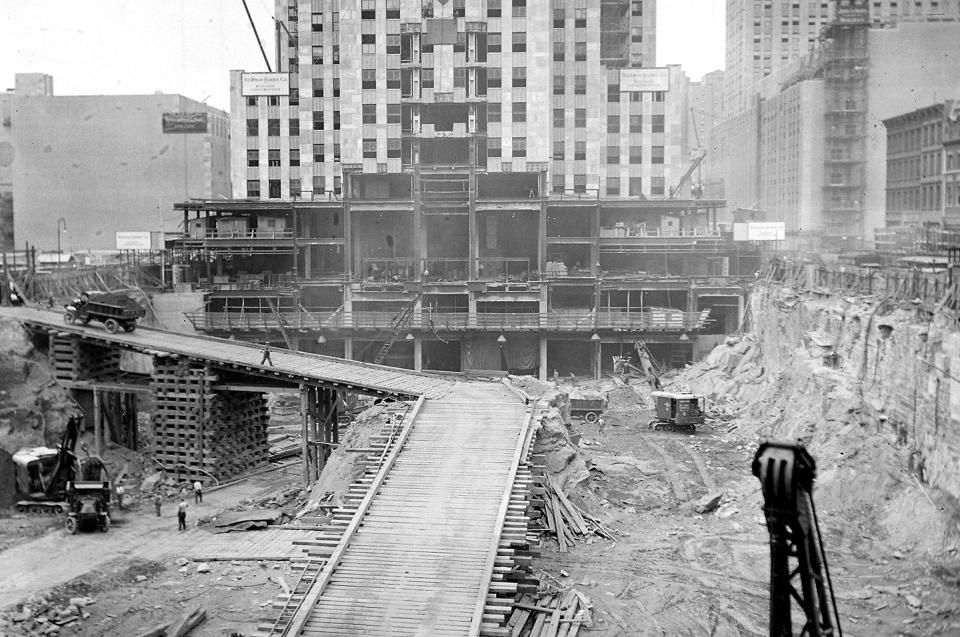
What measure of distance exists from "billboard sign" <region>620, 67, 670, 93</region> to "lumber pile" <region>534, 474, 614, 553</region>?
64.2 meters

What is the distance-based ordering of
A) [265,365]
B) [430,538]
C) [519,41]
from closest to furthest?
[430,538] → [265,365] → [519,41]

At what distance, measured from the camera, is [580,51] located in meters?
94.6

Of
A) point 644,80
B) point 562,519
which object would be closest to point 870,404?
point 562,519

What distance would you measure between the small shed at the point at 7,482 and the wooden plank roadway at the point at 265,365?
7974mm

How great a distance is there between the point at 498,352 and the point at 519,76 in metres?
26.2

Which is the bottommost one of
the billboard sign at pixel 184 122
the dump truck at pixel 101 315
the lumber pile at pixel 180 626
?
the lumber pile at pixel 180 626

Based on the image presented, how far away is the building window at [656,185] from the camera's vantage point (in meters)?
95.3

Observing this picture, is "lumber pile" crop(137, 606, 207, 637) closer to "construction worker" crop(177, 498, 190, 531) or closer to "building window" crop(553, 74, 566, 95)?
"construction worker" crop(177, 498, 190, 531)

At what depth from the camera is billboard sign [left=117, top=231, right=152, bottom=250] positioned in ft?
283

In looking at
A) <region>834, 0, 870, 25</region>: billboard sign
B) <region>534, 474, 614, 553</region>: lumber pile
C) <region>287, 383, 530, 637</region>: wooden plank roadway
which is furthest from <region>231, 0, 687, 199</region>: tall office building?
<region>534, 474, 614, 553</region>: lumber pile

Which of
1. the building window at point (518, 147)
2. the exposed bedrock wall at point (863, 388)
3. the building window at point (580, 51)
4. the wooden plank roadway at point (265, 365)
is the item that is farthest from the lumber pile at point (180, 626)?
the building window at point (580, 51)

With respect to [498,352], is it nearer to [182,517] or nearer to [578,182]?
[578,182]

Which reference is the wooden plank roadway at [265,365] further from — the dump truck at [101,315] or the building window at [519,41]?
the building window at [519,41]

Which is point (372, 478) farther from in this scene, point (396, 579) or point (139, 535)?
point (139, 535)
